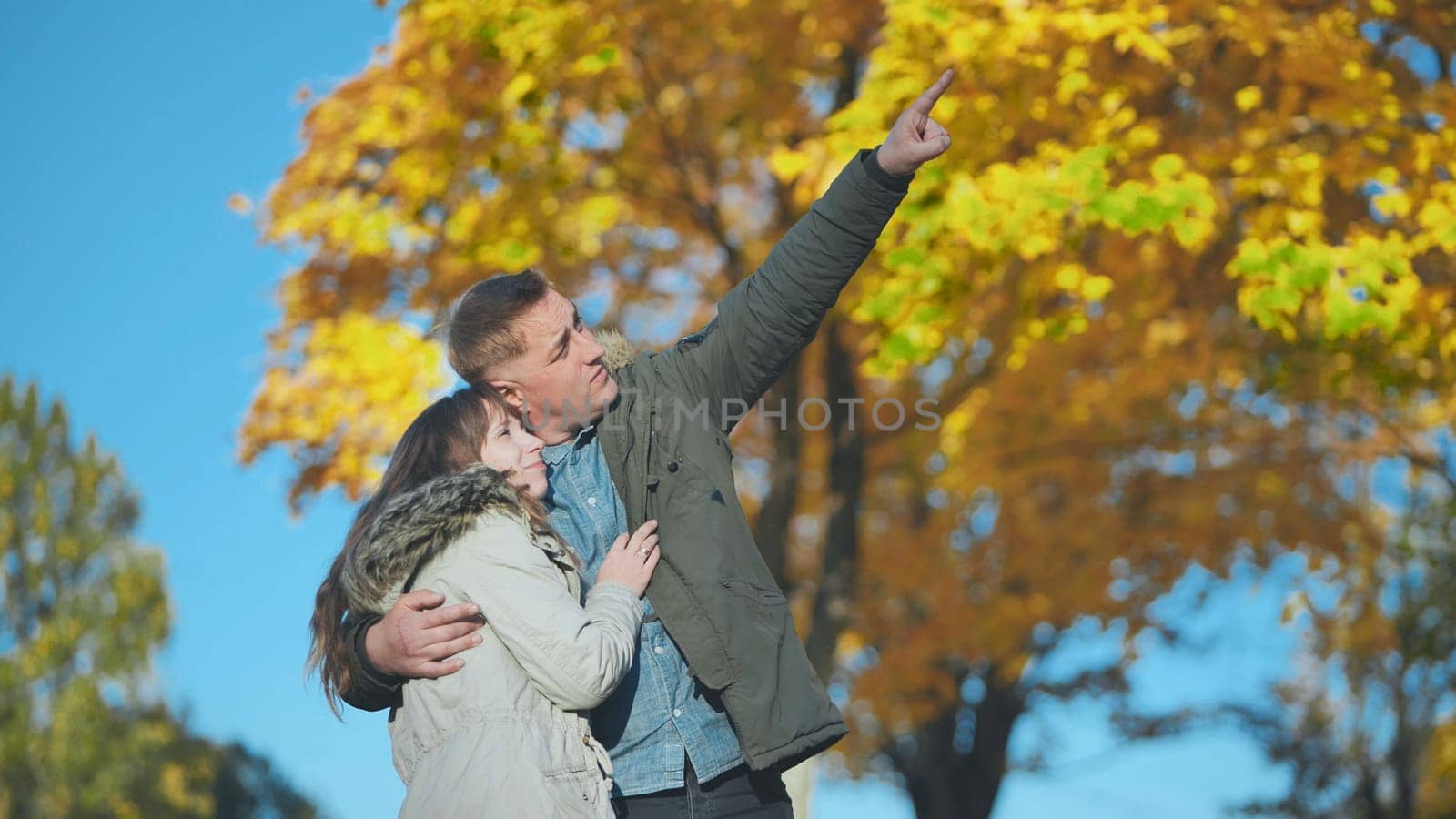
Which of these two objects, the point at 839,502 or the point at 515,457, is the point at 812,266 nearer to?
the point at 515,457

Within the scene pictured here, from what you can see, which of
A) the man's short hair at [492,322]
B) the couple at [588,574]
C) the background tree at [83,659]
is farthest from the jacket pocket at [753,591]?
the background tree at [83,659]

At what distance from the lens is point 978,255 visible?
7.38 meters

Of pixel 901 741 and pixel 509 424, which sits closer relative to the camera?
pixel 509 424

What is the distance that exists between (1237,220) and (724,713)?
631 cm

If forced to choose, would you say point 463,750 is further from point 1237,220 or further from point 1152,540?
point 1152,540

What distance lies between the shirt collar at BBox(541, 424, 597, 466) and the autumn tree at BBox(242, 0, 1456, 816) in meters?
4.04

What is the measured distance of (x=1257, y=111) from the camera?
8.35m

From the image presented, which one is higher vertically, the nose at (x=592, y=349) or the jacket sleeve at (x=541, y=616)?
the nose at (x=592, y=349)

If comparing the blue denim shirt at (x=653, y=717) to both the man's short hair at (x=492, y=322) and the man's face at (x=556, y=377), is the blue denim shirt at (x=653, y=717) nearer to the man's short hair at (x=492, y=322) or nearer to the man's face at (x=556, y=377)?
the man's face at (x=556, y=377)

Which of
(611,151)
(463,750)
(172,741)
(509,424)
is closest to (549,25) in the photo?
(611,151)

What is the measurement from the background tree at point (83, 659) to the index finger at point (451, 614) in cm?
3385

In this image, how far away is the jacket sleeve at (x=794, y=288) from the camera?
3.27 m

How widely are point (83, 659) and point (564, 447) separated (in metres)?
37.3

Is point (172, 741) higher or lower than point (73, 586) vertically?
lower
